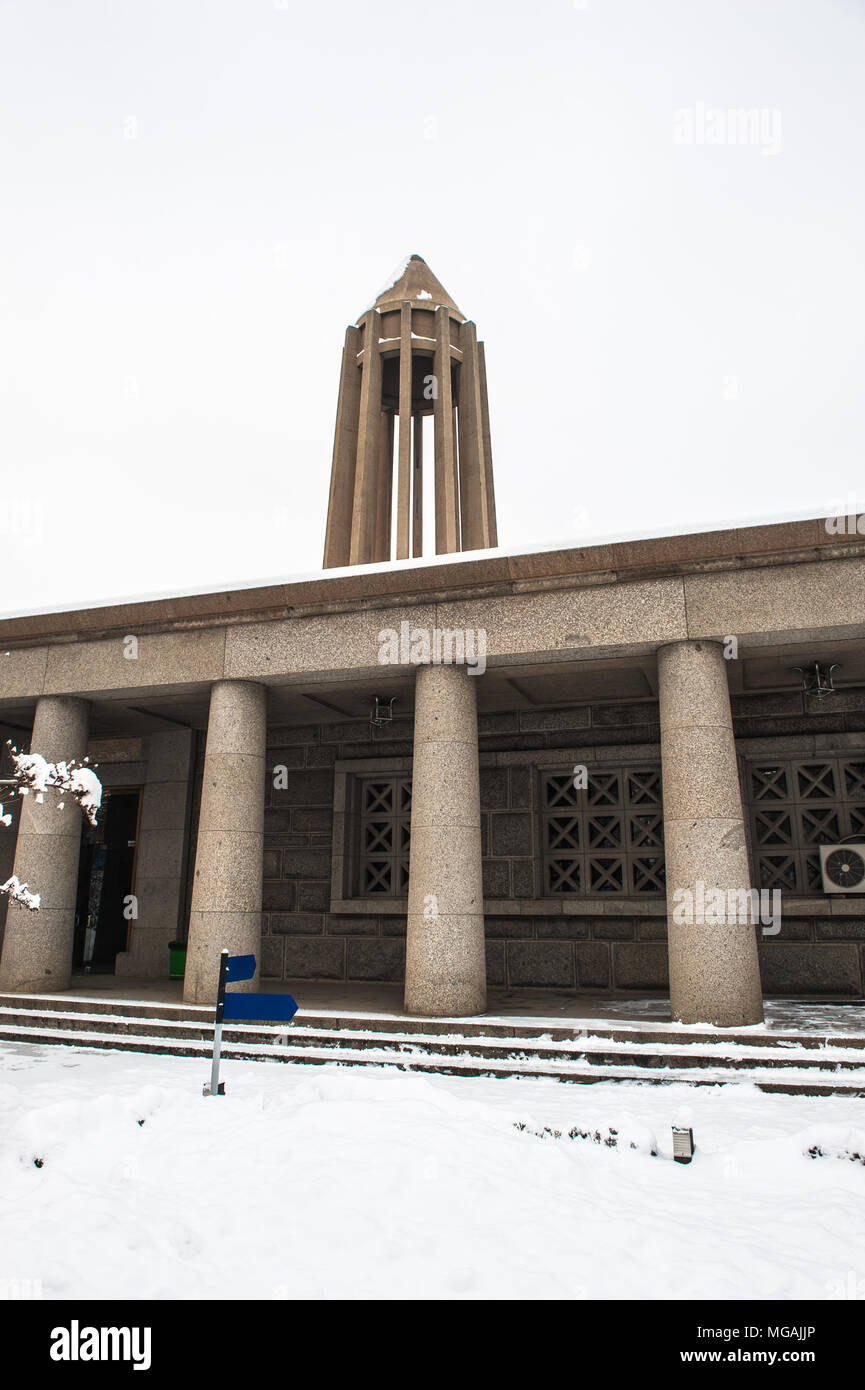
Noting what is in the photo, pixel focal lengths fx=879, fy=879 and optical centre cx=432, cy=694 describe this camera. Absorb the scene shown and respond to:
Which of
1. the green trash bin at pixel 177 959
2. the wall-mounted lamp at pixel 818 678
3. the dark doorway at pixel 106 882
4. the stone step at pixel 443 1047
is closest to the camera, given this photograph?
the stone step at pixel 443 1047

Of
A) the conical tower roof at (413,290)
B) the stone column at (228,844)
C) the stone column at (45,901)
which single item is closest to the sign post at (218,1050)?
the stone column at (228,844)

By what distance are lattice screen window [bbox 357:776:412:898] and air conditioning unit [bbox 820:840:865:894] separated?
579 cm

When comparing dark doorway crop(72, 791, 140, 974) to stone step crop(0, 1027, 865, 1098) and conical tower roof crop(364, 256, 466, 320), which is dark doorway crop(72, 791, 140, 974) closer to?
stone step crop(0, 1027, 865, 1098)

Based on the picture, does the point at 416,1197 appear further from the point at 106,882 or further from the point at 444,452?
the point at 444,452

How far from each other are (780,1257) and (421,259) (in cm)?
2760

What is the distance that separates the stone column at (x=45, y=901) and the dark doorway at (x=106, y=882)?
3.77 m

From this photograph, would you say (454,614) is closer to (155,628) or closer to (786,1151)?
(155,628)

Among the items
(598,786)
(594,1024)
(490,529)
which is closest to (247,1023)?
(594,1024)

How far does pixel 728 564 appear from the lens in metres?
9.10

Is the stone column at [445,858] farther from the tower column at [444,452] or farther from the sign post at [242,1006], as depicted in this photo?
the tower column at [444,452]

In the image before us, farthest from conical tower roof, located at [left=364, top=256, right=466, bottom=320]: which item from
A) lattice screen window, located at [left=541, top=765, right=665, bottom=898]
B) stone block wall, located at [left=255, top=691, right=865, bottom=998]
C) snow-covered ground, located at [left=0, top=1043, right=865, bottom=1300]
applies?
snow-covered ground, located at [left=0, top=1043, right=865, bottom=1300]

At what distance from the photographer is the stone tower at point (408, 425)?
2250 centimetres

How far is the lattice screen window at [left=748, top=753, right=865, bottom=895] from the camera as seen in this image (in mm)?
11758
